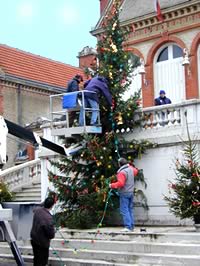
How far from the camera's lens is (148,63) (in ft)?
81.3

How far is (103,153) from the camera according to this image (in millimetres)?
14945

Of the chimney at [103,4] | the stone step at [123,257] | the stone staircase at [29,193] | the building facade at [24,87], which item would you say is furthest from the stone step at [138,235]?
the building facade at [24,87]

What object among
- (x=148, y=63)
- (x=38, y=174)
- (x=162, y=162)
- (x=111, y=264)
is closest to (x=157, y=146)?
(x=162, y=162)

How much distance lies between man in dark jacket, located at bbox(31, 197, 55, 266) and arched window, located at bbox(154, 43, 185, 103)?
44.9 feet

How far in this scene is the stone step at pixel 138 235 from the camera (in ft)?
38.2

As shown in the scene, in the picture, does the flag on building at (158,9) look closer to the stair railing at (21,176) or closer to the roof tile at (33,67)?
the stair railing at (21,176)

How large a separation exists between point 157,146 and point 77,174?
2.34 metres

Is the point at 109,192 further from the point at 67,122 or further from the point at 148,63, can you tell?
the point at 148,63

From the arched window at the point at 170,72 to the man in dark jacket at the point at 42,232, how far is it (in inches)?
538

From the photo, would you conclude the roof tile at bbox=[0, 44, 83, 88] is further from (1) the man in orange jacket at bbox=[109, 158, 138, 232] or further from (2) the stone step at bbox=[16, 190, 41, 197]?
(1) the man in orange jacket at bbox=[109, 158, 138, 232]

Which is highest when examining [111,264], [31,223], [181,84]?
[181,84]

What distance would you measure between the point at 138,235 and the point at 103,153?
11.1 ft

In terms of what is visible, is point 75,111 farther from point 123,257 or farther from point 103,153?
point 123,257

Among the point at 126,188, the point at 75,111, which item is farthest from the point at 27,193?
the point at 126,188
